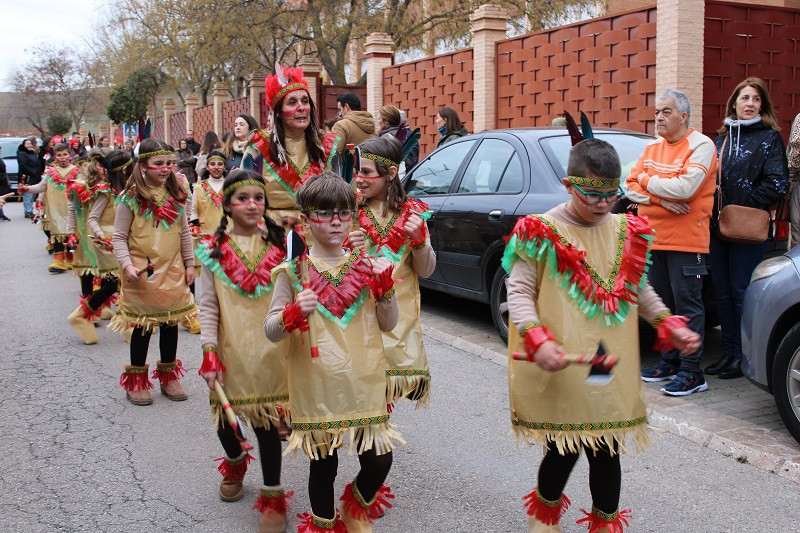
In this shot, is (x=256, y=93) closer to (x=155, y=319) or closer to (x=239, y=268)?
(x=155, y=319)

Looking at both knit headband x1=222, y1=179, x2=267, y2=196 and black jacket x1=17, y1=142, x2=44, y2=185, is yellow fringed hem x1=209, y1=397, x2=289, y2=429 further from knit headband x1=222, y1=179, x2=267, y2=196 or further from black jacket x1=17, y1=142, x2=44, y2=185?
black jacket x1=17, y1=142, x2=44, y2=185

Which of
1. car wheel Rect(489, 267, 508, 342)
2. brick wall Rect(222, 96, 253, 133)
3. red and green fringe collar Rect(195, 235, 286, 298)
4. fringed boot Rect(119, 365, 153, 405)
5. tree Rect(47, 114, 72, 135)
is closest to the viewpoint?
red and green fringe collar Rect(195, 235, 286, 298)

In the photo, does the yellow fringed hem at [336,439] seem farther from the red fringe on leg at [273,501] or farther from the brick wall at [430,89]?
the brick wall at [430,89]

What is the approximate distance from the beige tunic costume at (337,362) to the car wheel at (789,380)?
253cm

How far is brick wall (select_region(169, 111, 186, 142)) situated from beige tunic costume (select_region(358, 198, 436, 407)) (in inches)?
1393

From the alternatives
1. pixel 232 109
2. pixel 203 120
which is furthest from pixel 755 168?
pixel 203 120

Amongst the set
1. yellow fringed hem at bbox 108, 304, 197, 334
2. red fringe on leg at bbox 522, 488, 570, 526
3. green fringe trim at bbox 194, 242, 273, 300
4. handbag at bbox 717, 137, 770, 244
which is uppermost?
handbag at bbox 717, 137, 770, 244

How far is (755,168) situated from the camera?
5.96 m

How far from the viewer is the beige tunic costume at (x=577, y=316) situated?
3236 mm

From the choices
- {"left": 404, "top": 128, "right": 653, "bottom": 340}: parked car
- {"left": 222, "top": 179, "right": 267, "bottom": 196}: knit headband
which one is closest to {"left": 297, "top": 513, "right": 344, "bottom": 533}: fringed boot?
{"left": 222, "top": 179, "right": 267, "bottom": 196}: knit headband

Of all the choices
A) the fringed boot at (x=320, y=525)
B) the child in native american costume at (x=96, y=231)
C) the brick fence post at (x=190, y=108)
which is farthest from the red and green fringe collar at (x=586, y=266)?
the brick fence post at (x=190, y=108)

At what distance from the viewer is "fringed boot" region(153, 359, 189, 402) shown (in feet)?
20.3

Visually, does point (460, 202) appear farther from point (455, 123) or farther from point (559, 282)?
point (559, 282)

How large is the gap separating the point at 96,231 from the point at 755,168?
17.3 feet
